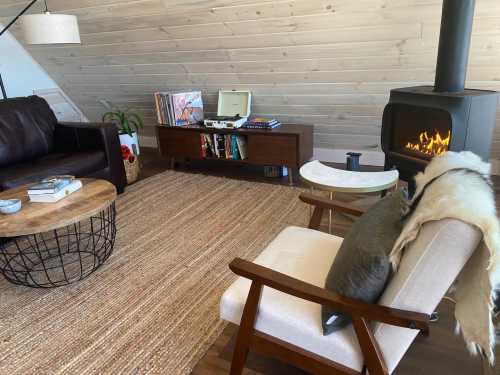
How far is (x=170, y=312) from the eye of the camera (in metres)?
1.84

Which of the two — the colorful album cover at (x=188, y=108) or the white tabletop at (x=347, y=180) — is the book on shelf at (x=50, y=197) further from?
the colorful album cover at (x=188, y=108)

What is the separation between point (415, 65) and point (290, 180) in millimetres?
1423

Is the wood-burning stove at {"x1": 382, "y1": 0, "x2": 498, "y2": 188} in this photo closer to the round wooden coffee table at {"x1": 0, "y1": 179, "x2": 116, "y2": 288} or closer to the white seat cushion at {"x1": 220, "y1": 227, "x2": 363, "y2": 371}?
the white seat cushion at {"x1": 220, "y1": 227, "x2": 363, "y2": 371}

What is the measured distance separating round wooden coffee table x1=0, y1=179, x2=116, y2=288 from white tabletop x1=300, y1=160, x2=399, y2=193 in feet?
4.09

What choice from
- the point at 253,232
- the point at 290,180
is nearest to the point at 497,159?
the point at 290,180

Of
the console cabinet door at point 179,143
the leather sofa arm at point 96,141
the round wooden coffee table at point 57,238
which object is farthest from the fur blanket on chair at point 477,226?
the console cabinet door at point 179,143

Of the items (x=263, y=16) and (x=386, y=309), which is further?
(x=263, y=16)

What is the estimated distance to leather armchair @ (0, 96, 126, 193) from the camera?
2939 millimetres

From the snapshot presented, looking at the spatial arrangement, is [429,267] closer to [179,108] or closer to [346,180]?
[346,180]

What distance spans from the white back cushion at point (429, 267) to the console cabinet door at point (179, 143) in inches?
120

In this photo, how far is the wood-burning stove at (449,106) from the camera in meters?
2.09

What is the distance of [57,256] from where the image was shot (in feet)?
7.83

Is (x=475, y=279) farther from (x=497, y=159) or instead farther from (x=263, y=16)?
(x=497, y=159)

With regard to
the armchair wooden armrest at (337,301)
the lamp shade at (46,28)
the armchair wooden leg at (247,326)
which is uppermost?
the lamp shade at (46,28)
